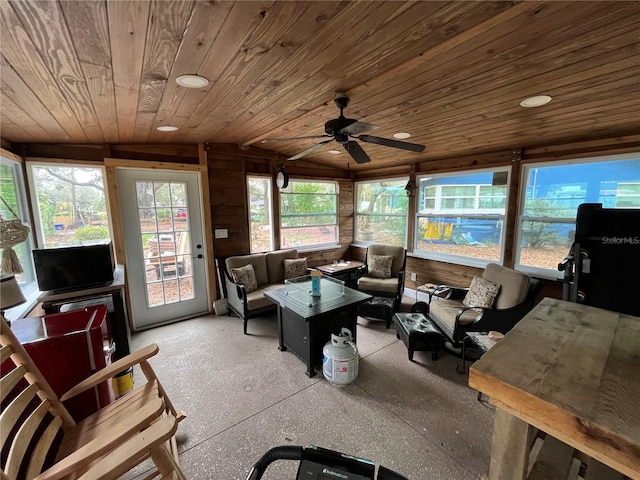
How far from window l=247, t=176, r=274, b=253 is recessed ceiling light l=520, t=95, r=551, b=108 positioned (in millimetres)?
3309

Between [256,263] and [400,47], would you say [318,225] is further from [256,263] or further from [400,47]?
[400,47]

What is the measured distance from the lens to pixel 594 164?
116 inches

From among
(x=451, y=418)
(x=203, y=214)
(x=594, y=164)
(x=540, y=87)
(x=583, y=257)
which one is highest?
(x=540, y=87)

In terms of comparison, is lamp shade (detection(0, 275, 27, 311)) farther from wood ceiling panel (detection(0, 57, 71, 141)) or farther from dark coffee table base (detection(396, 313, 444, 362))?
dark coffee table base (detection(396, 313, 444, 362))

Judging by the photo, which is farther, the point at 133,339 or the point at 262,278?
the point at 262,278

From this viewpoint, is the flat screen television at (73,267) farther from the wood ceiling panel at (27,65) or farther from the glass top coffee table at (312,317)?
the glass top coffee table at (312,317)

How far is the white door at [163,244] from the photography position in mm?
3365

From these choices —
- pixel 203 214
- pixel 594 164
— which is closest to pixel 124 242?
pixel 203 214

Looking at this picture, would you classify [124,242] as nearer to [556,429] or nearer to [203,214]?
[203,214]

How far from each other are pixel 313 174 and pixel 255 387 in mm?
3593

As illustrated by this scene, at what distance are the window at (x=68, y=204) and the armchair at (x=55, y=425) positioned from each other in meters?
2.12

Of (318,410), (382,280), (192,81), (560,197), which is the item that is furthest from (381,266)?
(192,81)

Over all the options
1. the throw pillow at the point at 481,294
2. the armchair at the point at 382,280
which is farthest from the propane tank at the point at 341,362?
the throw pillow at the point at 481,294

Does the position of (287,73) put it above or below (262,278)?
above
